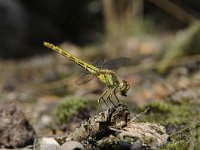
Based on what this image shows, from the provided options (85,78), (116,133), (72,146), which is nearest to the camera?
(72,146)

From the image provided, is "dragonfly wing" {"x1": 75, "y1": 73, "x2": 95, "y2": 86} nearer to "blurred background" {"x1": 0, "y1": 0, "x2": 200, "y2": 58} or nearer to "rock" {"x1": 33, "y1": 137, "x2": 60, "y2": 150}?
"rock" {"x1": 33, "y1": 137, "x2": 60, "y2": 150}

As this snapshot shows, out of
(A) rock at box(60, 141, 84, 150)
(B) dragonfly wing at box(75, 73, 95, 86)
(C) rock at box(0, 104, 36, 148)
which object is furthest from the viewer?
(C) rock at box(0, 104, 36, 148)

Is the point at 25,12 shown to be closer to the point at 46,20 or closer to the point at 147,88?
the point at 46,20

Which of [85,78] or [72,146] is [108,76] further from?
[72,146]

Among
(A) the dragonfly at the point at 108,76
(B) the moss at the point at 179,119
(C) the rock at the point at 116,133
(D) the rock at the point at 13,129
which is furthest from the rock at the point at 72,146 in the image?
(D) the rock at the point at 13,129

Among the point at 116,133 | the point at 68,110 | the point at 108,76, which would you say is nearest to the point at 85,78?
the point at 108,76

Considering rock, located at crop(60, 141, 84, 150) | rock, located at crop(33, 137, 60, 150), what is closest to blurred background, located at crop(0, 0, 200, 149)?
rock, located at crop(33, 137, 60, 150)

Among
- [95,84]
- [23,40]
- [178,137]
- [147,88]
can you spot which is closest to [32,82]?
[95,84]
